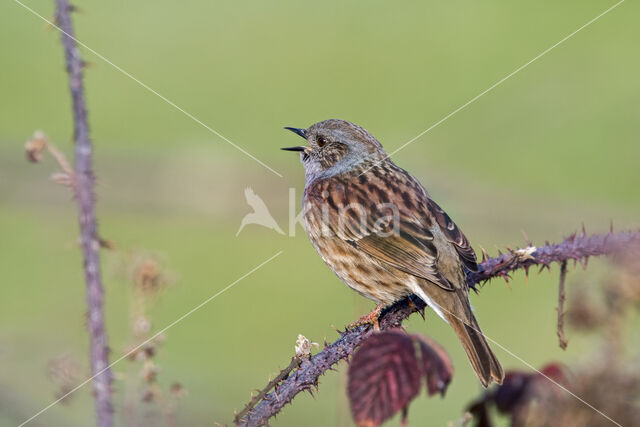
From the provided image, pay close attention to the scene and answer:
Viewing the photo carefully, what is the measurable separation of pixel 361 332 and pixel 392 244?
3.87 feet

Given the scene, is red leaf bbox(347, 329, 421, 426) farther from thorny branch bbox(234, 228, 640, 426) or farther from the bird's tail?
the bird's tail

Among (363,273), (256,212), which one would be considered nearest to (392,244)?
(363,273)

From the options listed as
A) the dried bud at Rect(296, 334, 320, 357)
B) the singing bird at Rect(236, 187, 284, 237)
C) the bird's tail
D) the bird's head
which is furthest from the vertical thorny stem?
the singing bird at Rect(236, 187, 284, 237)

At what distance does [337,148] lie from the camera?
4398mm

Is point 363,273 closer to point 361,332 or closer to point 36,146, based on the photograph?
point 361,332

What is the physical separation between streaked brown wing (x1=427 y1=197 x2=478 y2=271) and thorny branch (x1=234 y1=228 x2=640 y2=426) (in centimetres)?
68

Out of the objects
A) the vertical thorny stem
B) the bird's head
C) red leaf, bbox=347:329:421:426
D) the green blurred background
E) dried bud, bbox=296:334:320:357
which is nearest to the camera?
red leaf, bbox=347:329:421:426

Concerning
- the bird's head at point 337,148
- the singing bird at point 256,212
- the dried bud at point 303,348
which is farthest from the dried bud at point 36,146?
the singing bird at point 256,212

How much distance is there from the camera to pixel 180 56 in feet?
43.1

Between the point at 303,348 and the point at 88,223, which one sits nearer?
the point at 88,223

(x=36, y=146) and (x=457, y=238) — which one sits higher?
(x=36, y=146)

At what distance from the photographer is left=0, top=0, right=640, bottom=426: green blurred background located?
22.4 feet

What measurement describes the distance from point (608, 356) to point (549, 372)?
0.30 meters

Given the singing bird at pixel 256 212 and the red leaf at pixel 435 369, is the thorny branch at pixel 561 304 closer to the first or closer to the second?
the red leaf at pixel 435 369
